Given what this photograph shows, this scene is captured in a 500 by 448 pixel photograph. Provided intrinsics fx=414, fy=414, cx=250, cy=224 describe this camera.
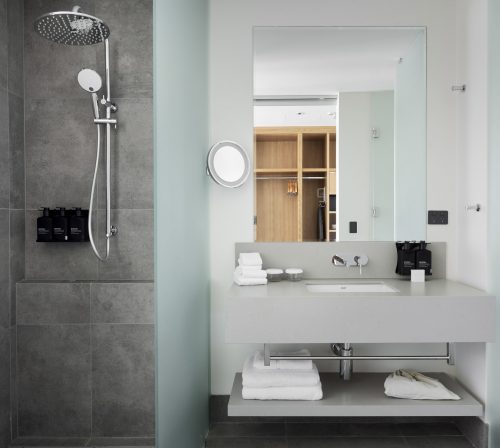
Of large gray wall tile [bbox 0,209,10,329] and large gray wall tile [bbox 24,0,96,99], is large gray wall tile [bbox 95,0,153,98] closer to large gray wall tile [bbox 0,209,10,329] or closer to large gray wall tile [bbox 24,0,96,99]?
large gray wall tile [bbox 24,0,96,99]

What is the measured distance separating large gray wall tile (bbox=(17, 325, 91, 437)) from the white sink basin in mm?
1297

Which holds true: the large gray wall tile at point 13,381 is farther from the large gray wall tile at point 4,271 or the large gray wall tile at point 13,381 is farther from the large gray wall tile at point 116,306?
the large gray wall tile at point 116,306

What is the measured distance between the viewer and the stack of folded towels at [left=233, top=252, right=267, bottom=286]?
2180 millimetres

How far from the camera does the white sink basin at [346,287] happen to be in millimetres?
2236

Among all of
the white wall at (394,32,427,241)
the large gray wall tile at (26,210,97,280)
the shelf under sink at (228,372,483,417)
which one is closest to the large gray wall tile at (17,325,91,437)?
the large gray wall tile at (26,210,97,280)

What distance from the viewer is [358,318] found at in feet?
6.23

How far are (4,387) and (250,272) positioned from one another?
57.9 inches

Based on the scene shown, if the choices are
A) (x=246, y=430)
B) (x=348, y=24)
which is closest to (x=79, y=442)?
(x=246, y=430)

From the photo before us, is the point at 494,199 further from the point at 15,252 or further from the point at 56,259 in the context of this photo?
the point at 15,252

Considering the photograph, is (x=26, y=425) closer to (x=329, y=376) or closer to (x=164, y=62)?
(x=329, y=376)

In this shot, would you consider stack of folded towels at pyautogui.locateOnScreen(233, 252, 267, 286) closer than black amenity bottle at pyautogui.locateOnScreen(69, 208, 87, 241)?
Yes

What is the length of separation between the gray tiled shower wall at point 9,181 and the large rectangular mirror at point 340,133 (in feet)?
4.41

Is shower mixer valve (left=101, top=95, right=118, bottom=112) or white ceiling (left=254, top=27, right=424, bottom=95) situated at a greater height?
white ceiling (left=254, top=27, right=424, bottom=95)

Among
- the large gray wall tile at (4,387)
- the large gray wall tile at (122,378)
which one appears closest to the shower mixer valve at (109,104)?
the large gray wall tile at (122,378)
